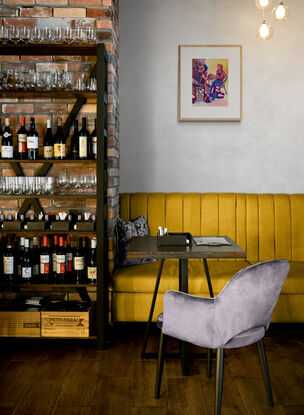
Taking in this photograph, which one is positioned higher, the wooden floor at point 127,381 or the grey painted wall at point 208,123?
the grey painted wall at point 208,123

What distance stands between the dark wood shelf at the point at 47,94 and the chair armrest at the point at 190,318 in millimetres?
1596

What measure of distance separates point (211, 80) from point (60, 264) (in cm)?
219

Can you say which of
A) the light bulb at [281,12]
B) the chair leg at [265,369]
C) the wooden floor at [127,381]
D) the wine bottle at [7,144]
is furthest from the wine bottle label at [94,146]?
the chair leg at [265,369]

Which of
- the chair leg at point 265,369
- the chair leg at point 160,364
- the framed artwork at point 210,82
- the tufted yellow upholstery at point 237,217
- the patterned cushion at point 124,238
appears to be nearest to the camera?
the chair leg at point 265,369

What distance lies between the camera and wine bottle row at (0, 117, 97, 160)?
9.30 feet

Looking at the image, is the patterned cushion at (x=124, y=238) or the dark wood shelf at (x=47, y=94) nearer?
the dark wood shelf at (x=47, y=94)

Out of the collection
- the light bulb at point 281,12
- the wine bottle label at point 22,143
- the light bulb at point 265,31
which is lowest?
the wine bottle label at point 22,143

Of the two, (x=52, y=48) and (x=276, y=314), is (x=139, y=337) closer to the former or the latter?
(x=276, y=314)

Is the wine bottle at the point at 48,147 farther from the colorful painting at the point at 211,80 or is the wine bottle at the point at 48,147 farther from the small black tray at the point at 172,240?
the colorful painting at the point at 211,80

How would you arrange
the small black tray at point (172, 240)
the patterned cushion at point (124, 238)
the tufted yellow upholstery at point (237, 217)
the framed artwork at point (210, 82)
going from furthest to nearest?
the framed artwork at point (210, 82) < the tufted yellow upholstery at point (237, 217) < the patterned cushion at point (124, 238) < the small black tray at point (172, 240)

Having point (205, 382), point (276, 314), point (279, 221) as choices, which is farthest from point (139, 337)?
point (279, 221)

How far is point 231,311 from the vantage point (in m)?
1.81

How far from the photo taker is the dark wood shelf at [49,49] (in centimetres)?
273

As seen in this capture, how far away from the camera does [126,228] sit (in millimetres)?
3230
